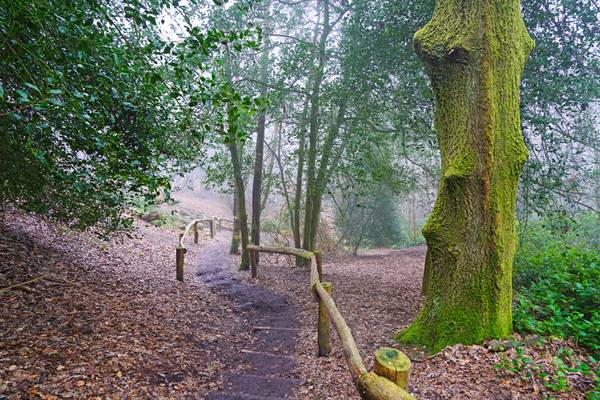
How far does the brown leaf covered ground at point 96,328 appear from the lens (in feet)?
10.8

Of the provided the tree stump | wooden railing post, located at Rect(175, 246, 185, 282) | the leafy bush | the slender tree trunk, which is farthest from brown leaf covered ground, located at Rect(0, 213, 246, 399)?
the leafy bush

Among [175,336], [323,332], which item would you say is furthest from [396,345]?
[175,336]

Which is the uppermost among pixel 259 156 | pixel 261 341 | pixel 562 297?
pixel 259 156

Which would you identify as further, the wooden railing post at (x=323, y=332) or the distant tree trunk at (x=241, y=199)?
the distant tree trunk at (x=241, y=199)

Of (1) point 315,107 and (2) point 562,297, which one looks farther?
(1) point 315,107

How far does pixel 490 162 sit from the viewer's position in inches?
153

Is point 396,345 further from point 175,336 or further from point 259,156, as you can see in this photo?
point 259,156

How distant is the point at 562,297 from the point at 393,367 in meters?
3.99

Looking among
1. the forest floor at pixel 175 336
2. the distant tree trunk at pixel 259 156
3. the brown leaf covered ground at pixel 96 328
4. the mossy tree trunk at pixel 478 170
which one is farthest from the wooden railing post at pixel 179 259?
the mossy tree trunk at pixel 478 170

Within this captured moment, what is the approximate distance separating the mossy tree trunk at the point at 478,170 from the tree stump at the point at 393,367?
7.05 feet

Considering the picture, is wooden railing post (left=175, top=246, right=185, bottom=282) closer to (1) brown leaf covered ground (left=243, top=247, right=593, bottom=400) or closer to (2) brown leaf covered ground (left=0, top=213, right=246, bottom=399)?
(2) brown leaf covered ground (left=0, top=213, right=246, bottom=399)

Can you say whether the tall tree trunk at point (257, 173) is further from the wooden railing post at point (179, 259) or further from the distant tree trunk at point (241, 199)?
the wooden railing post at point (179, 259)

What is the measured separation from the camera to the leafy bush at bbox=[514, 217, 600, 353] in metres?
3.97

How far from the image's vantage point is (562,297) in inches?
183
